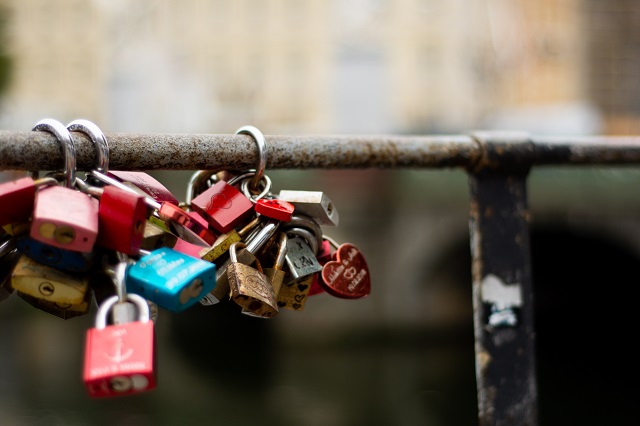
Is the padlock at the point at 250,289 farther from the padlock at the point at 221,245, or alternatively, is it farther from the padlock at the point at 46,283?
the padlock at the point at 46,283

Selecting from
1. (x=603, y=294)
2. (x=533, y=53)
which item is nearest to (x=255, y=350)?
(x=603, y=294)

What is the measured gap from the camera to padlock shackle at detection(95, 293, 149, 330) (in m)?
0.55

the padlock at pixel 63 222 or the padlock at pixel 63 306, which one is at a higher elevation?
the padlock at pixel 63 222

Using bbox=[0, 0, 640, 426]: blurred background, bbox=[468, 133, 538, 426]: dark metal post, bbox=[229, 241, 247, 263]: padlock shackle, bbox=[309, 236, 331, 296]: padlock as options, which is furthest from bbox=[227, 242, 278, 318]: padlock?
bbox=[0, 0, 640, 426]: blurred background

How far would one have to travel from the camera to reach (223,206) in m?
0.70

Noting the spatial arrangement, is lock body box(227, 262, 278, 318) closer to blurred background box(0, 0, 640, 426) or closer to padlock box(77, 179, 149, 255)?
padlock box(77, 179, 149, 255)

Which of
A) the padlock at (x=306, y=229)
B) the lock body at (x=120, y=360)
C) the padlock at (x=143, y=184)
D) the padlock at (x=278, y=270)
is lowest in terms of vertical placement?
the lock body at (x=120, y=360)

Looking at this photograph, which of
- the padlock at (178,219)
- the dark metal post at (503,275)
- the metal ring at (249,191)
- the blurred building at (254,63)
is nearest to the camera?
the padlock at (178,219)

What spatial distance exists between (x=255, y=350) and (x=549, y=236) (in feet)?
14.2

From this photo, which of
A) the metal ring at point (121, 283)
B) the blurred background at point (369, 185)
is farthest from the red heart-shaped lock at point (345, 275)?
the blurred background at point (369, 185)

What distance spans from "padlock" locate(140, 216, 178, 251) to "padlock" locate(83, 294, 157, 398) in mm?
94

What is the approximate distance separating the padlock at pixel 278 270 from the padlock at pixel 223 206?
0.14 ft

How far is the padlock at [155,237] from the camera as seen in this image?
0.63 meters

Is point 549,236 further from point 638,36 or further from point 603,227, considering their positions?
point 638,36
